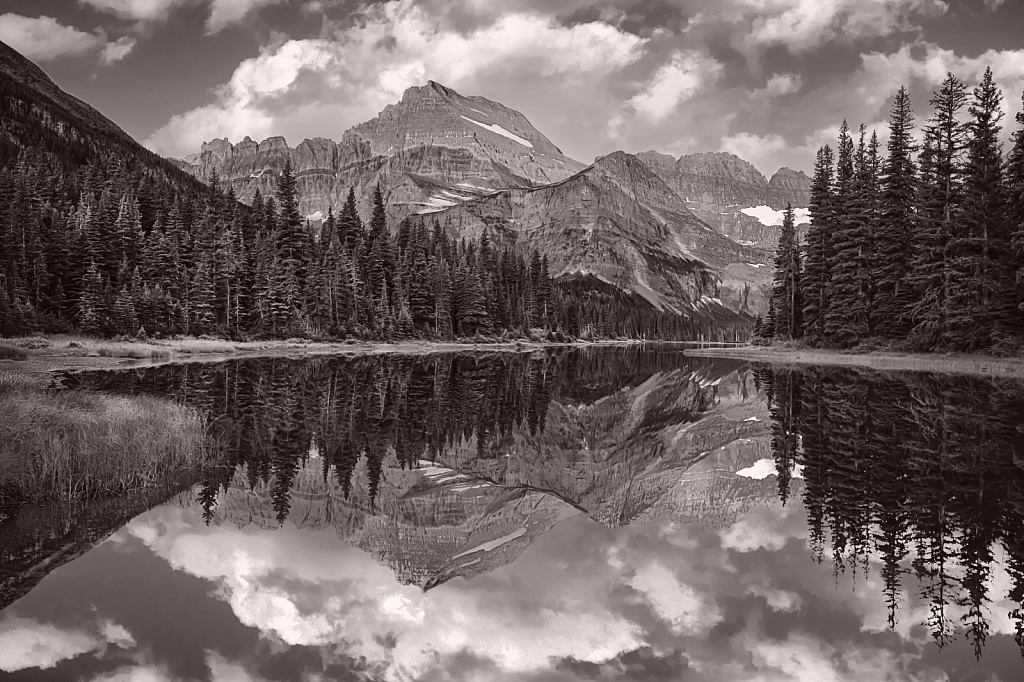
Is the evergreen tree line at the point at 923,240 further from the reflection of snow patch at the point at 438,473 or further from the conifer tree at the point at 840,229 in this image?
the reflection of snow patch at the point at 438,473

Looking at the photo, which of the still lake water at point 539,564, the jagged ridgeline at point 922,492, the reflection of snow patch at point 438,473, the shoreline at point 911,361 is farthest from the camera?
the shoreline at point 911,361

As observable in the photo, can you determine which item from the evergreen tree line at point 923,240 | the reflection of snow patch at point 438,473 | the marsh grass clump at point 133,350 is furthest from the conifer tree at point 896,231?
the marsh grass clump at point 133,350

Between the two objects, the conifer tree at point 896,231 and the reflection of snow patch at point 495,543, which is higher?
the conifer tree at point 896,231

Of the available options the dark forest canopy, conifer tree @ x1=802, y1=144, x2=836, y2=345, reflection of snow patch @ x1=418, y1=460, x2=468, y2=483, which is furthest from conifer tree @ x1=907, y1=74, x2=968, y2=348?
the dark forest canopy

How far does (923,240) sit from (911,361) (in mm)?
10686

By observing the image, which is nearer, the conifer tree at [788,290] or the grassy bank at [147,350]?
the grassy bank at [147,350]

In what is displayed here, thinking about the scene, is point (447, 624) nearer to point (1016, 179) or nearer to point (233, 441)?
point (233, 441)

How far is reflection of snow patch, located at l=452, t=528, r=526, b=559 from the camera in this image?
1141cm

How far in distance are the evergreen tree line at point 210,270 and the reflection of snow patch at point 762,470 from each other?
60.8 metres

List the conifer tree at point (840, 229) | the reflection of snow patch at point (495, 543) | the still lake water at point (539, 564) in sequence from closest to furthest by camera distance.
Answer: the still lake water at point (539, 564), the reflection of snow patch at point (495, 543), the conifer tree at point (840, 229)

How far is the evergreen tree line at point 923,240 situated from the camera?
4453 centimetres

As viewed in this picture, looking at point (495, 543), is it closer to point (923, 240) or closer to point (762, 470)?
point (762, 470)

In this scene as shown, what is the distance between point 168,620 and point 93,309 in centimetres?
6720

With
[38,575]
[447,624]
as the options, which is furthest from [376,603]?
[38,575]
